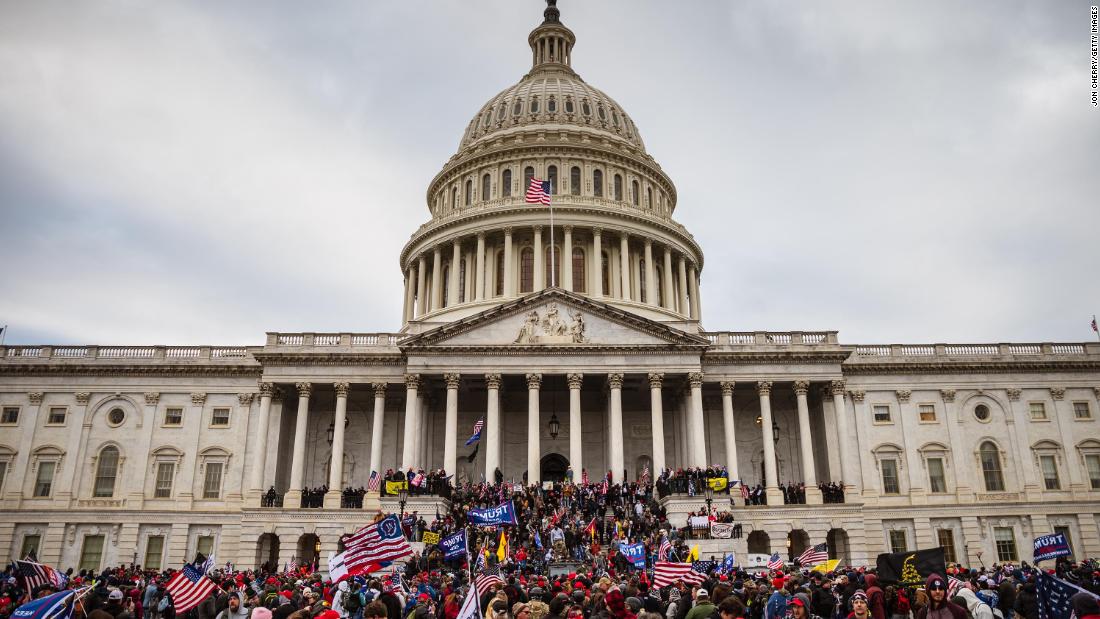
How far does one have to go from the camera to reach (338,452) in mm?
46281

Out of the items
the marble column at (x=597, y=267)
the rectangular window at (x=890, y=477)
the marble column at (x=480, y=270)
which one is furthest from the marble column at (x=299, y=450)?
the rectangular window at (x=890, y=477)

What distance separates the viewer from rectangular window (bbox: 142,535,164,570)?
46.5 m

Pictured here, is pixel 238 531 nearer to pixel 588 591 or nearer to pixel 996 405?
pixel 588 591

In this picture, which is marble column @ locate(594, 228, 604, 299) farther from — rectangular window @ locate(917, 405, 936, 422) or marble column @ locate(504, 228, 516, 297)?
rectangular window @ locate(917, 405, 936, 422)

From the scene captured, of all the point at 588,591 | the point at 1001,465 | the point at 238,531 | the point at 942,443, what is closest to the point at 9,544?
the point at 238,531

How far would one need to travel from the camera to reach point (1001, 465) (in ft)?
161

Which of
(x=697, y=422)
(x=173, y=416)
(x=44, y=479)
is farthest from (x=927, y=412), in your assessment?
(x=44, y=479)

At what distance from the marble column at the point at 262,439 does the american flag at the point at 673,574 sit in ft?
110

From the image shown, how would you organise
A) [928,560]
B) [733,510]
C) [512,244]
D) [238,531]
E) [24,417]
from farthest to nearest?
[512,244], [24,417], [238,531], [733,510], [928,560]

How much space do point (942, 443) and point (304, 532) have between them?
37.3m

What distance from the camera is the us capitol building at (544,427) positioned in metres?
45.5

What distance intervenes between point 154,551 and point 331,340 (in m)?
15.4

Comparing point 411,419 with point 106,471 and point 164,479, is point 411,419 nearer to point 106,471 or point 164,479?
point 164,479

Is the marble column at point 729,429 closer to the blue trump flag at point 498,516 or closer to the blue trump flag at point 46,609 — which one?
the blue trump flag at point 498,516
